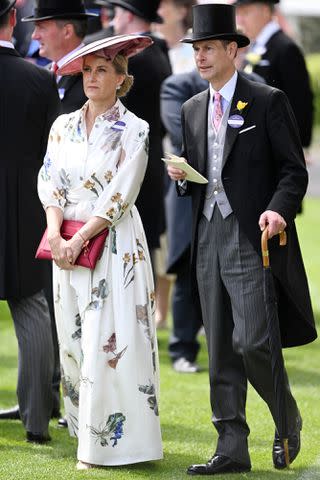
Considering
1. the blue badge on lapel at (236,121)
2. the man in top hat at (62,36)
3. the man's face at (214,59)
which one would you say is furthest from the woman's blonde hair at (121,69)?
the man in top hat at (62,36)

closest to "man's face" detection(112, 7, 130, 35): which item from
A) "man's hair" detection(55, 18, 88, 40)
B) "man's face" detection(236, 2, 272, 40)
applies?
"man's face" detection(236, 2, 272, 40)

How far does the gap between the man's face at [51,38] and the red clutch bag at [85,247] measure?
1.49 m

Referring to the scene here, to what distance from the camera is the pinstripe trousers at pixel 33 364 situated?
6832 millimetres

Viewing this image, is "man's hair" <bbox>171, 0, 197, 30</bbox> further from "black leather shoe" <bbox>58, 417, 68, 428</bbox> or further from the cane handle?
the cane handle

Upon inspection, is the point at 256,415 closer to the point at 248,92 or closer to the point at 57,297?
the point at 57,297

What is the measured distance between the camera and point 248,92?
611 centimetres

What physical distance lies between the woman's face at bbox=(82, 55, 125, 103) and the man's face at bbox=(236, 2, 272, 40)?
3327 millimetres

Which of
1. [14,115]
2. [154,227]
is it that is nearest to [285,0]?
[154,227]

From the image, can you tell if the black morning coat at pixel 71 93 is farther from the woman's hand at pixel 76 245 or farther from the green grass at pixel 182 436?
the green grass at pixel 182 436

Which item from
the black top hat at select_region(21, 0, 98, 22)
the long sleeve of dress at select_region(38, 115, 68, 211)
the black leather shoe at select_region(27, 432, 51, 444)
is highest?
the black top hat at select_region(21, 0, 98, 22)

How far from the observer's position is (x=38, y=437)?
6.88 meters

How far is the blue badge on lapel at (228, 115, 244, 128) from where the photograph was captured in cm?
605

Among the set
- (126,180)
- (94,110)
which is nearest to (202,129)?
(126,180)

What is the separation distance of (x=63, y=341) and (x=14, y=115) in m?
1.23
